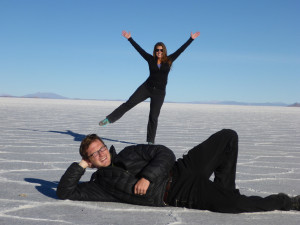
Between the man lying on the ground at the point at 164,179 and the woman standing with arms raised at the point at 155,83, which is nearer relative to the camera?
the man lying on the ground at the point at 164,179

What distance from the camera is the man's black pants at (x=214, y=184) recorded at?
2170mm

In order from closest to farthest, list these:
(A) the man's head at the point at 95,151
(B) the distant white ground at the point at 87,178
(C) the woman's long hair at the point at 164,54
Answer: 1. (B) the distant white ground at the point at 87,178
2. (A) the man's head at the point at 95,151
3. (C) the woman's long hair at the point at 164,54

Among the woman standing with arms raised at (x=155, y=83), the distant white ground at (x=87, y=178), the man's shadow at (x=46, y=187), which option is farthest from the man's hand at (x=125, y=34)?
the man's shadow at (x=46, y=187)

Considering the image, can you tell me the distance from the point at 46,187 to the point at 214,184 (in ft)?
3.71

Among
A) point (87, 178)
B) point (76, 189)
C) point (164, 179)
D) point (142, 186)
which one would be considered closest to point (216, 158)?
point (164, 179)

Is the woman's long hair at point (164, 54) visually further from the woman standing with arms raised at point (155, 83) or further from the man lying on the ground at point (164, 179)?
the man lying on the ground at point (164, 179)

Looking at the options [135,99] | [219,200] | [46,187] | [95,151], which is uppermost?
[135,99]

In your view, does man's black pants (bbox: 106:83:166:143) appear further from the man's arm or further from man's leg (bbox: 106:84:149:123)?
the man's arm

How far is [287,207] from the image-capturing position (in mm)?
2240

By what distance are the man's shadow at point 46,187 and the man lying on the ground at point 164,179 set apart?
222 mm

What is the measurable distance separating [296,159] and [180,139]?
1880 mm

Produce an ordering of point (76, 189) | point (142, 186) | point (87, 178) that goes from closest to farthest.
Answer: point (142, 186) → point (76, 189) → point (87, 178)

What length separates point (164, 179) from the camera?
225 centimetres

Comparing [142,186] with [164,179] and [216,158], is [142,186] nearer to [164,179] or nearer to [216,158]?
[164,179]
